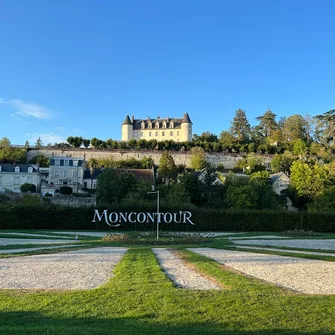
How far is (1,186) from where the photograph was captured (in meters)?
63.6

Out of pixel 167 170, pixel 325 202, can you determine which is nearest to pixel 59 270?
pixel 325 202

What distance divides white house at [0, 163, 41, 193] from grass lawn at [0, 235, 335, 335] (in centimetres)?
6027

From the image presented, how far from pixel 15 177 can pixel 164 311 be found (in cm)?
6348

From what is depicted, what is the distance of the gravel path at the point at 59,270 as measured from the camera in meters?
8.31

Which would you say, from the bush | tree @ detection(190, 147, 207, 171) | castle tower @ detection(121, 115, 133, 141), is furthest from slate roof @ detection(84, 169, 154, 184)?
castle tower @ detection(121, 115, 133, 141)

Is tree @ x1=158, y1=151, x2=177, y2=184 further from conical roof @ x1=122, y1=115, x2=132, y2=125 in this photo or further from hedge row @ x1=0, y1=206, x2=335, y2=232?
conical roof @ x1=122, y1=115, x2=132, y2=125

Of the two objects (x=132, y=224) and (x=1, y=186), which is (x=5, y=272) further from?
(x=1, y=186)

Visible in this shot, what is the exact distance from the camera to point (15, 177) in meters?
63.8

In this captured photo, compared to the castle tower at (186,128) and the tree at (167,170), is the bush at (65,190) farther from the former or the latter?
the castle tower at (186,128)

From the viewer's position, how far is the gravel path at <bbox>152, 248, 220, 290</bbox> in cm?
809

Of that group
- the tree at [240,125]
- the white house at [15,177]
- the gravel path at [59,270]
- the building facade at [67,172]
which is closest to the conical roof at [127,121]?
the tree at [240,125]

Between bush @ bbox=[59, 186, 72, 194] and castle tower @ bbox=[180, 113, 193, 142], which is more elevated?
castle tower @ bbox=[180, 113, 193, 142]

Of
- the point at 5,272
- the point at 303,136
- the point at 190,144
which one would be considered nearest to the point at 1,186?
the point at 190,144

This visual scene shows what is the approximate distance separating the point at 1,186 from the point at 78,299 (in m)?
62.8
